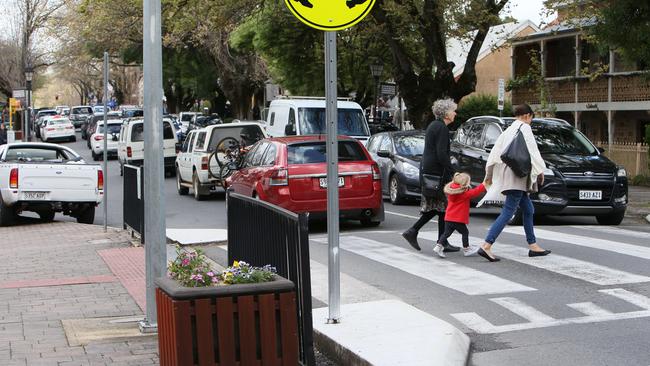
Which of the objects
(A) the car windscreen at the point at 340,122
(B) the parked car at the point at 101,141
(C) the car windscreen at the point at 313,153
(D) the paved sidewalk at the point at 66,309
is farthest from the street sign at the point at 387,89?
(D) the paved sidewalk at the point at 66,309

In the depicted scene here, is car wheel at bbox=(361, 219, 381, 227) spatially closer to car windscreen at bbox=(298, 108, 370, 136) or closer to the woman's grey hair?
the woman's grey hair

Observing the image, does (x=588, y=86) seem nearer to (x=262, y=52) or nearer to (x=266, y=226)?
(x=262, y=52)

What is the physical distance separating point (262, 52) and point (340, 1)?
3385 centimetres

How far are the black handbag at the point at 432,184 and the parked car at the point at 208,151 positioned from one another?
1214 centimetres

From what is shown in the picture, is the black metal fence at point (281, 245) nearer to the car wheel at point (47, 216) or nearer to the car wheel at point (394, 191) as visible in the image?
the car wheel at point (394, 191)

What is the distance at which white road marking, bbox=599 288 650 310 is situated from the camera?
8013mm

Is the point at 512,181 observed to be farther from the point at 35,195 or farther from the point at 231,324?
the point at 35,195

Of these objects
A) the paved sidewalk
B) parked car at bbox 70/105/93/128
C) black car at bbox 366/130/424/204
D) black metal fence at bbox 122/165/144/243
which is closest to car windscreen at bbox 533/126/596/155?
black car at bbox 366/130/424/204

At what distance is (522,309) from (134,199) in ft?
28.0

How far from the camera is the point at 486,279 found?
9.32 m

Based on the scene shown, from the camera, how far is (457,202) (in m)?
10.5

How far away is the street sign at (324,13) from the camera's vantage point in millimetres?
6539

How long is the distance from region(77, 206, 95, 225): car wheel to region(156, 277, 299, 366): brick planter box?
47.1ft

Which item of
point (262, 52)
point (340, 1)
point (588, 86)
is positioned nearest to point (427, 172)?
point (340, 1)
